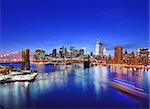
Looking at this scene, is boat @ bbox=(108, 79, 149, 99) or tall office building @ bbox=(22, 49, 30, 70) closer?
boat @ bbox=(108, 79, 149, 99)

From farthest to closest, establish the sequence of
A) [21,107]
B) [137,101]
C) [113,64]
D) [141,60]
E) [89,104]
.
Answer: [113,64]
[141,60]
[137,101]
[89,104]
[21,107]

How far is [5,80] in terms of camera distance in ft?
35.1

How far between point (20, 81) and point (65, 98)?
4931 millimetres

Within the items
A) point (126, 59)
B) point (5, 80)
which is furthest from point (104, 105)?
point (126, 59)

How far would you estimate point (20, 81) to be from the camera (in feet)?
37.1

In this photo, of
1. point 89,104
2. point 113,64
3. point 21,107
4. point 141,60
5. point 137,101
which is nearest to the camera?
point 21,107

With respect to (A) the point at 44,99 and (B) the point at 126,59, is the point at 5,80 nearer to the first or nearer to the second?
(A) the point at 44,99

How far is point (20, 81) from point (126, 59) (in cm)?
2078

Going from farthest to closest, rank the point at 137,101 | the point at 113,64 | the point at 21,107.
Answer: the point at 113,64 < the point at 137,101 < the point at 21,107

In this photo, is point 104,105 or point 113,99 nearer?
point 104,105

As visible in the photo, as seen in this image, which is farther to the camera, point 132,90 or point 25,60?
point 25,60

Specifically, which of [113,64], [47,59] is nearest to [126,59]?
[113,64]

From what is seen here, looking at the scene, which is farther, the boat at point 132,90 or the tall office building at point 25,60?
the tall office building at point 25,60

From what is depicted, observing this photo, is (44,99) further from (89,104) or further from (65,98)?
(89,104)
